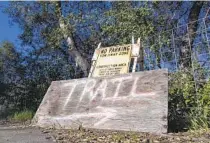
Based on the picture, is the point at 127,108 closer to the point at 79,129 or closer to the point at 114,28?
the point at 79,129

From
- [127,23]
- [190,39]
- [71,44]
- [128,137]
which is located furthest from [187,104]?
[71,44]

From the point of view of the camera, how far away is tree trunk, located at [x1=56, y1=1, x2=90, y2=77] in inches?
473

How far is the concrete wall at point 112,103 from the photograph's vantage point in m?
5.57

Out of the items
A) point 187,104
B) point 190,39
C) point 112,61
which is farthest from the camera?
point 190,39

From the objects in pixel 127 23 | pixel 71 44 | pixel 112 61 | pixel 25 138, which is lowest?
pixel 71 44

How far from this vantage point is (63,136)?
5.22 metres

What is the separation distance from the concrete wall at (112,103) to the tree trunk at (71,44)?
4577 mm

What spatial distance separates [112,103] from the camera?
20.1 feet

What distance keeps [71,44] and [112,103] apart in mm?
6546

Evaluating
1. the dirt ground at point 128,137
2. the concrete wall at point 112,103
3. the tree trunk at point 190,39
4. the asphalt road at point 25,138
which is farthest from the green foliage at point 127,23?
the asphalt road at point 25,138

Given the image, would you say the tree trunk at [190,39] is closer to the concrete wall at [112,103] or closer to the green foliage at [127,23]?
the green foliage at [127,23]

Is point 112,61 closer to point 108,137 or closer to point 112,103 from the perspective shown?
point 112,103

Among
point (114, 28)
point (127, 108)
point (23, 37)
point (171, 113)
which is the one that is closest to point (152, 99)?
point (127, 108)

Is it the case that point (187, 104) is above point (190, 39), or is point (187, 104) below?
below
